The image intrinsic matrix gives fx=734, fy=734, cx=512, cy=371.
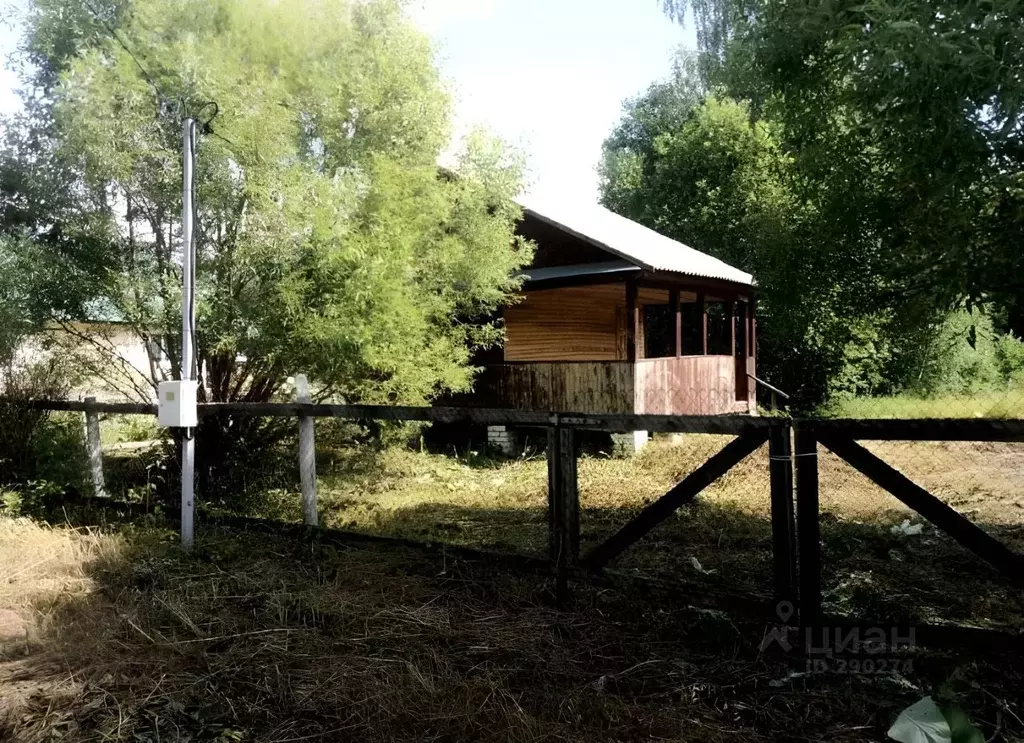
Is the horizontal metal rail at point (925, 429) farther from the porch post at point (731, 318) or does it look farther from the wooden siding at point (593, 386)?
the porch post at point (731, 318)

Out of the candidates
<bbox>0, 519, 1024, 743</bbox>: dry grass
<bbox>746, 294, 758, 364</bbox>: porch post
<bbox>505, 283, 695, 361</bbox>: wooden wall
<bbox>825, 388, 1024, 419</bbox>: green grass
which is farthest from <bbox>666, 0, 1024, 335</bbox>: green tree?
<bbox>746, 294, 758, 364</bbox>: porch post

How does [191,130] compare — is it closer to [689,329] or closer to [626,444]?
[626,444]

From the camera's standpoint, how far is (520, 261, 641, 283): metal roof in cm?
1243

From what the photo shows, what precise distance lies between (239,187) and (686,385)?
9539mm

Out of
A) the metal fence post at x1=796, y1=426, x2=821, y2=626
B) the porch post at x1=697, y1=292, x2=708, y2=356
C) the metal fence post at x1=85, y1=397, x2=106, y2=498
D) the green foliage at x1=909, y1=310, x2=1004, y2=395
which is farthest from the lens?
the green foliage at x1=909, y1=310, x2=1004, y2=395

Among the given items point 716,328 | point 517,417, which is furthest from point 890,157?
point 716,328

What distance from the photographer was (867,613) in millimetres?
4102

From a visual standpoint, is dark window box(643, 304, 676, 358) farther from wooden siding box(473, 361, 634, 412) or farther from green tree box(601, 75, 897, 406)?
wooden siding box(473, 361, 634, 412)

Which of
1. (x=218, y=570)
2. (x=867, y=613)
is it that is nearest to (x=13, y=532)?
(x=218, y=570)

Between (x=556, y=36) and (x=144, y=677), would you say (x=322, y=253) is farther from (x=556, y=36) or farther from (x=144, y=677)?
(x=556, y=36)

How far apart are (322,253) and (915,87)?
5502mm

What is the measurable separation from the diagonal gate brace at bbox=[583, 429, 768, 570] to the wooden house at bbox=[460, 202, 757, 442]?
8.29m

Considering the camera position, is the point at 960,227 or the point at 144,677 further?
the point at 960,227

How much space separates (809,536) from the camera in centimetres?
346
